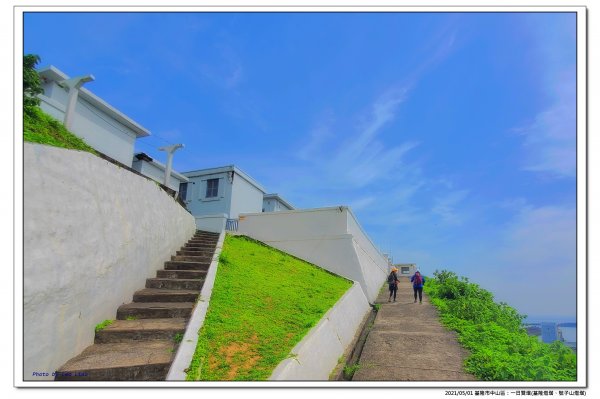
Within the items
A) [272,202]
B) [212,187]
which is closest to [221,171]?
[212,187]

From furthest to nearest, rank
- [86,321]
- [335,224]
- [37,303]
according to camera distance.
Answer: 1. [335,224]
2. [86,321]
3. [37,303]

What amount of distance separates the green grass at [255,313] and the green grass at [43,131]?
3.11m

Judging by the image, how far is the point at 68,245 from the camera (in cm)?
402

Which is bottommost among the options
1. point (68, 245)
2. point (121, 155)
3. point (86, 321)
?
point (86, 321)

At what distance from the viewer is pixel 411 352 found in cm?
623

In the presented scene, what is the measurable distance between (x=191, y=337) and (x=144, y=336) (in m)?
0.86

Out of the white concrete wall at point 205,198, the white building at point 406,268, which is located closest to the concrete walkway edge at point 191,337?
the white concrete wall at point 205,198

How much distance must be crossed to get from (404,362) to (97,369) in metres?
4.51

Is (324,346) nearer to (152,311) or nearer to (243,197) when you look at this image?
(152,311)

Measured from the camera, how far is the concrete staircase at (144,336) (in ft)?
12.6

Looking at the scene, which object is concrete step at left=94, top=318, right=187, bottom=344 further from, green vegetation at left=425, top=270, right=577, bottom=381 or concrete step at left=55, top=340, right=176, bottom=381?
green vegetation at left=425, top=270, right=577, bottom=381

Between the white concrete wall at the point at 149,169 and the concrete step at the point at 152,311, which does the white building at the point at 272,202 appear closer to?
the white concrete wall at the point at 149,169
